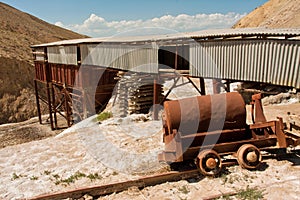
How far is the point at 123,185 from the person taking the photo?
666cm

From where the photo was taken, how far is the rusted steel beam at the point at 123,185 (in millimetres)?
6371

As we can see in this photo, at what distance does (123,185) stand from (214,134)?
2792 millimetres

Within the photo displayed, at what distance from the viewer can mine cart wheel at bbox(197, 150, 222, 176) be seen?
681 cm

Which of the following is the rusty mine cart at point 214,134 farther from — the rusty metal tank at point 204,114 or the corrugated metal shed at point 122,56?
the corrugated metal shed at point 122,56

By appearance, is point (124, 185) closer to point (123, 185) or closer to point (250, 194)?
point (123, 185)

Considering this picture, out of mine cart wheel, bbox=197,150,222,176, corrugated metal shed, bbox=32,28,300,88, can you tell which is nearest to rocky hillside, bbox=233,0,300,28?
corrugated metal shed, bbox=32,28,300,88

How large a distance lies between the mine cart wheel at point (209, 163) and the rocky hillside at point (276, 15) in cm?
3589

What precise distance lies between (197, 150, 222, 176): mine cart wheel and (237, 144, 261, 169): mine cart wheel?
Result: 1.99 ft

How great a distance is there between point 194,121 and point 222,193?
197 centimetres

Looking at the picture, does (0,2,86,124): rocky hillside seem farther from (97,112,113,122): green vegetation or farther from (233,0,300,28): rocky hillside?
(233,0,300,28): rocky hillside

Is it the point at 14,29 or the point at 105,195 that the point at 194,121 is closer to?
the point at 105,195

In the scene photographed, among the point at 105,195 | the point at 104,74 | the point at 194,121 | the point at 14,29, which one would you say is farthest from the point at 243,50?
the point at 14,29

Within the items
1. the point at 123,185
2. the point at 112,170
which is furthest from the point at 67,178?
the point at 123,185

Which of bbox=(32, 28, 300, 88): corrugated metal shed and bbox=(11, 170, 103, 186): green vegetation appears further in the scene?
bbox=(32, 28, 300, 88): corrugated metal shed
